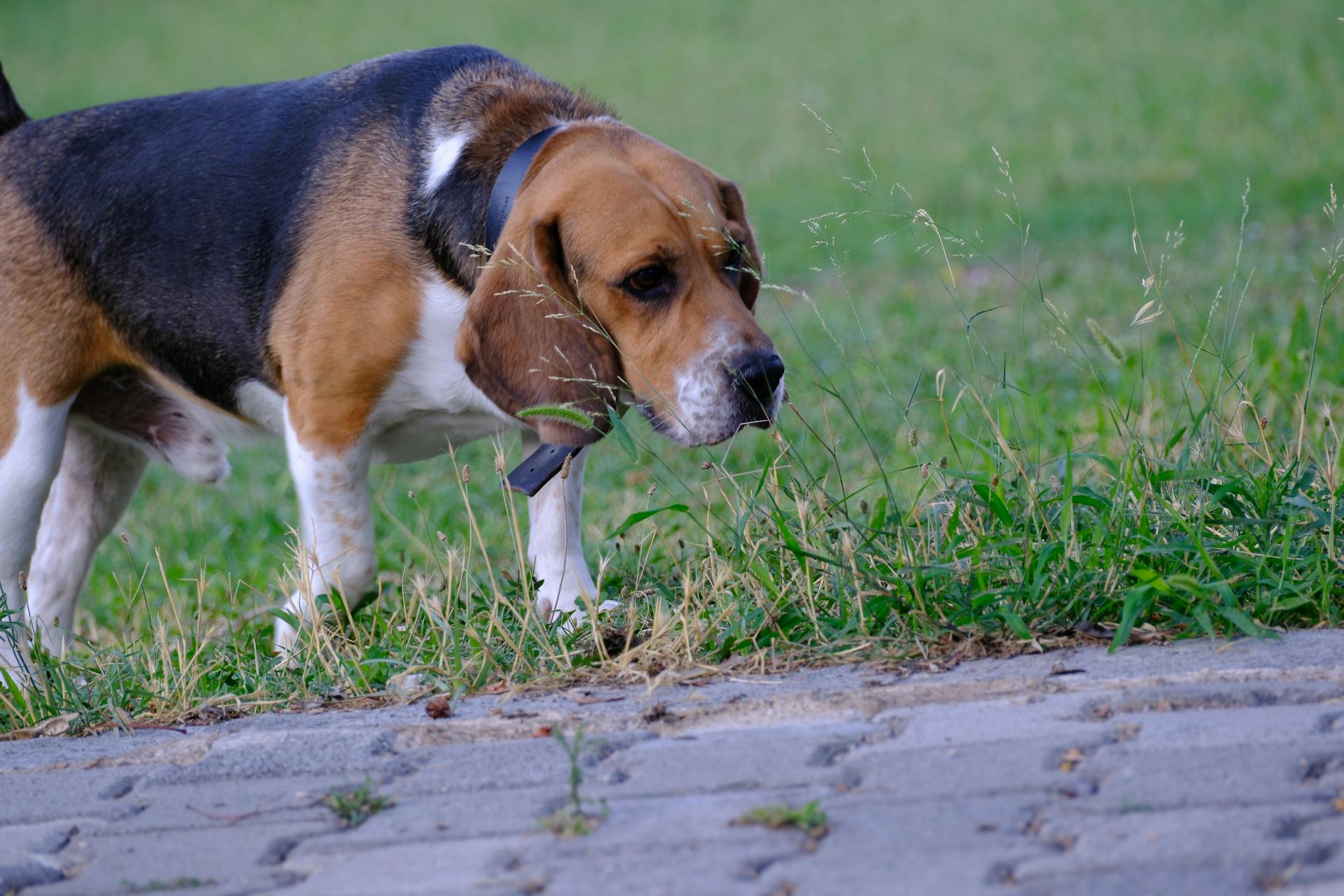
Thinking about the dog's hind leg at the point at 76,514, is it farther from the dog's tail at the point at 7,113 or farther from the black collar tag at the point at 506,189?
the black collar tag at the point at 506,189

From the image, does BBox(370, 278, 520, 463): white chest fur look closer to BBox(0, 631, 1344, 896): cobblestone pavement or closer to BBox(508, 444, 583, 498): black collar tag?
BBox(508, 444, 583, 498): black collar tag

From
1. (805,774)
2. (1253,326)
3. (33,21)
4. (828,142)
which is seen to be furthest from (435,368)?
(33,21)

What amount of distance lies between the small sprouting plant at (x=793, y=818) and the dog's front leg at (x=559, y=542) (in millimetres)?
2005

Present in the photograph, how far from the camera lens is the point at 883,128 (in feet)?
56.0

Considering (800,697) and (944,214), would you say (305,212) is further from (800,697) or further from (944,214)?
(944,214)

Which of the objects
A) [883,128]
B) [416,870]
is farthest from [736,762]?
[883,128]

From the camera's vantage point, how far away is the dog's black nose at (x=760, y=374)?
347 centimetres

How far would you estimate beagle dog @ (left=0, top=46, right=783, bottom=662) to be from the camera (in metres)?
3.59

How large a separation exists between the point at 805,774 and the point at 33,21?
35.1m

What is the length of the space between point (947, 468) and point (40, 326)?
2.65 meters

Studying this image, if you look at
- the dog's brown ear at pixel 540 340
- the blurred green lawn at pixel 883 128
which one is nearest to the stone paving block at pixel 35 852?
the blurred green lawn at pixel 883 128

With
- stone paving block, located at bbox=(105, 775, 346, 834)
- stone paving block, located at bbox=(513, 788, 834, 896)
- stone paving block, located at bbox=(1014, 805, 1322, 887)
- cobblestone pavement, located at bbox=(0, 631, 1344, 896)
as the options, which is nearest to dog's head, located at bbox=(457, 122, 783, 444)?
cobblestone pavement, located at bbox=(0, 631, 1344, 896)

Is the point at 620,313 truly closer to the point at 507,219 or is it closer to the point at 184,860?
the point at 507,219

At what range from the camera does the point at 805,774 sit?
7.61 ft
